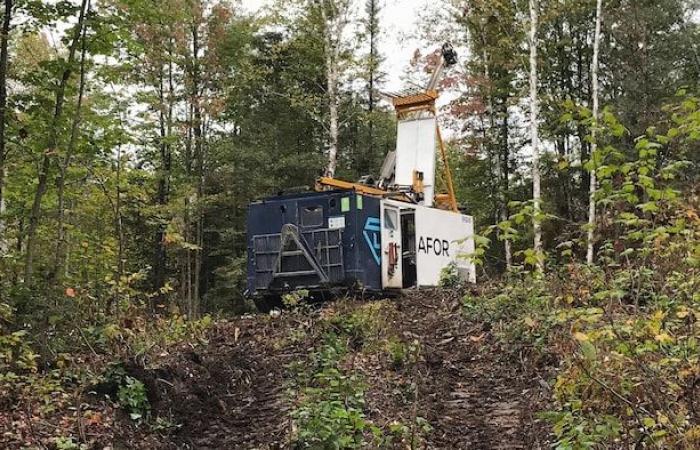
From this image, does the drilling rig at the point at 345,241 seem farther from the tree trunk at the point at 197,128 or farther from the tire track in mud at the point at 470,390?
the tree trunk at the point at 197,128

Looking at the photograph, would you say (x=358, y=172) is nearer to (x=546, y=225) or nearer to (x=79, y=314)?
(x=546, y=225)

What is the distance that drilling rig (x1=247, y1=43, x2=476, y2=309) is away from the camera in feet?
38.8

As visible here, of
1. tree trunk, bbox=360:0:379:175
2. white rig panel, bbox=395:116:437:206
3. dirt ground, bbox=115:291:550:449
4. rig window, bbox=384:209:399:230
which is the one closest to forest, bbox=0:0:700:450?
dirt ground, bbox=115:291:550:449

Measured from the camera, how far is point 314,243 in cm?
1205

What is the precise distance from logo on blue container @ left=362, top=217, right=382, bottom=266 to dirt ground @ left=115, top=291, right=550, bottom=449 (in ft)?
8.87

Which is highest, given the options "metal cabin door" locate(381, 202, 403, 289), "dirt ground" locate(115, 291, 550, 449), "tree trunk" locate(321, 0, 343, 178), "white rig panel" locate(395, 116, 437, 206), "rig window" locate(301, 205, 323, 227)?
"tree trunk" locate(321, 0, 343, 178)

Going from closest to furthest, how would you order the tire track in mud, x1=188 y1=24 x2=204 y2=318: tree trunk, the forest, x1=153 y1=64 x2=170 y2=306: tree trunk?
the forest
the tire track in mud
x1=153 y1=64 x2=170 y2=306: tree trunk
x1=188 y1=24 x2=204 y2=318: tree trunk

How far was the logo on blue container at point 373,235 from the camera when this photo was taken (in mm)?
11876

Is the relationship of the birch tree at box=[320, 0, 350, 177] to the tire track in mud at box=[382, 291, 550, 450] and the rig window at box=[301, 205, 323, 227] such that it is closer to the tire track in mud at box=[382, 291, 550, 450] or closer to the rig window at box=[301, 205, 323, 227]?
the rig window at box=[301, 205, 323, 227]

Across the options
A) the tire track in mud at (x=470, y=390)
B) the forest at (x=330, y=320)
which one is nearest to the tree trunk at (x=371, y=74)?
the forest at (x=330, y=320)

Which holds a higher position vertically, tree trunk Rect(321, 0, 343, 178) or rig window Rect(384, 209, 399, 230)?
tree trunk Rect(321, 0, 343, 178)

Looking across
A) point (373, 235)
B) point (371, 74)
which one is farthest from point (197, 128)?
point (373, 235)

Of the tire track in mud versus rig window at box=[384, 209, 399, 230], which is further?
rig window at box=[384, 209, 399, 230]

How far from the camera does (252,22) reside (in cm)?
2266
